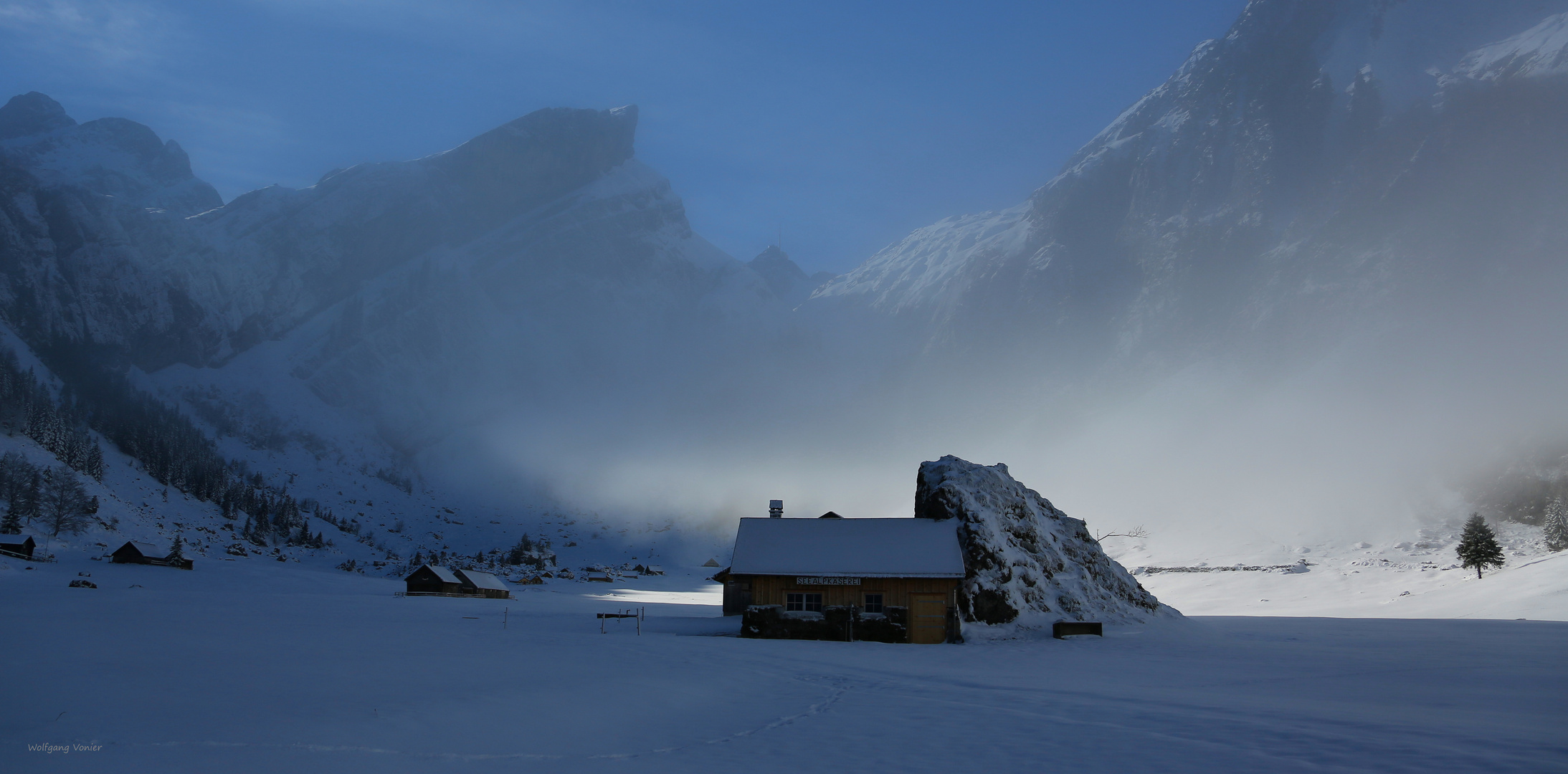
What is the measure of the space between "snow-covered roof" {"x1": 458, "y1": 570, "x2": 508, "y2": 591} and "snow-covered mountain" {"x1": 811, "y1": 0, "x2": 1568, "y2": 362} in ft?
481

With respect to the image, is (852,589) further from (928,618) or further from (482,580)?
(482,580)

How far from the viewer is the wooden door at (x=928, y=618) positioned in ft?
102

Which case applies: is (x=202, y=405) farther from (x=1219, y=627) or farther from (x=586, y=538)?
(x=1219, y=627)

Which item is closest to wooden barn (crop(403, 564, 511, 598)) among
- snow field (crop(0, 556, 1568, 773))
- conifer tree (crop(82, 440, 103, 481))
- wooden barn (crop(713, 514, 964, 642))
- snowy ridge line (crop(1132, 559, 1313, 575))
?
snow field (crop(0, 556, 1568, 773))

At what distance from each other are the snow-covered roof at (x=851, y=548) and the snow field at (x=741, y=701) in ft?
11.2

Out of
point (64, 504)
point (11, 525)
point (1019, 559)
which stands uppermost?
point (64, 504)

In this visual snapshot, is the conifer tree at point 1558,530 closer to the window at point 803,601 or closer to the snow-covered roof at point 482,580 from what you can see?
the window at point 803,601

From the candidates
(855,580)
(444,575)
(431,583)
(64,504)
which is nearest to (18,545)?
(64,504)

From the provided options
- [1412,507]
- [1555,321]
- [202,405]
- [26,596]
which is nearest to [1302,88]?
[1555,321]

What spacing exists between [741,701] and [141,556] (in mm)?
75212

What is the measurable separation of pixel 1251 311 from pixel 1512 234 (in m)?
40.2

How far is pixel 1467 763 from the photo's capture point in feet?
32.9

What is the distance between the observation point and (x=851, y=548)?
33531mm

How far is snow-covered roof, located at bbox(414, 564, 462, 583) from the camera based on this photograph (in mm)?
62500
